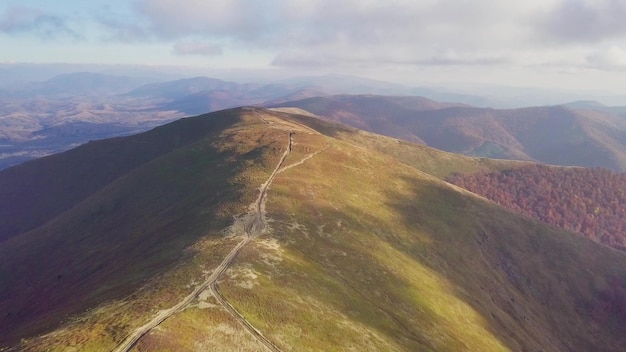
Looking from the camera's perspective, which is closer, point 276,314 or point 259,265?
point 276,314

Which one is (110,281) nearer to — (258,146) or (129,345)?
(129,345)

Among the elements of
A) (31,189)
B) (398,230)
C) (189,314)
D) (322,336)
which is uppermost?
(189,314)

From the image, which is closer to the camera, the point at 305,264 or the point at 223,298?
the point at 223,298

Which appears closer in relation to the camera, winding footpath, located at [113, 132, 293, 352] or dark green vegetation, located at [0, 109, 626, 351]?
winding footpath, located at [113, 132, 293, 352]

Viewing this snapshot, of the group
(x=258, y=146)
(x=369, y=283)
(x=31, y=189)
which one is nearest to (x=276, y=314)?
(x=369, y=283)

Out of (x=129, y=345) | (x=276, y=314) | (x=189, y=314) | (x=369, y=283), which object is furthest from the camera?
(x=369, y=283)

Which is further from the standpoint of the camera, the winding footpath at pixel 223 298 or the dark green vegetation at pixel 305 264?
the dark green vegetation at pixel 305 264

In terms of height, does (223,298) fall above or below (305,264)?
above

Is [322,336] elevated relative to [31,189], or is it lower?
elevated
